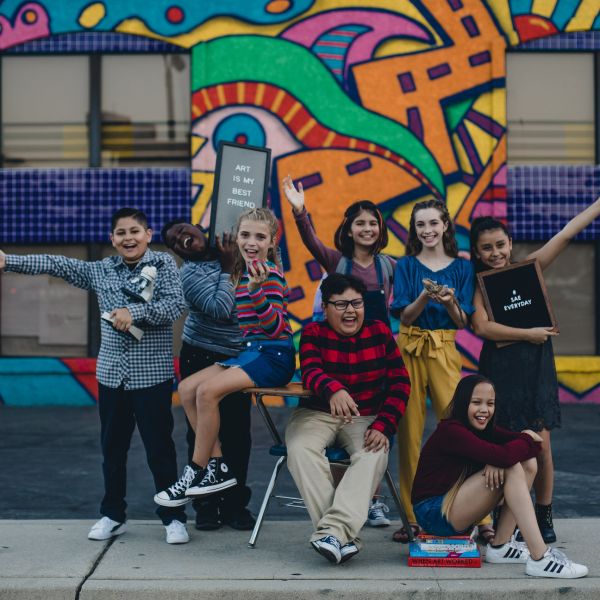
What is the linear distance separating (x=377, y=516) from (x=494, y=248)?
1704 mm

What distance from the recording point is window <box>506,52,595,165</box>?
447 inches

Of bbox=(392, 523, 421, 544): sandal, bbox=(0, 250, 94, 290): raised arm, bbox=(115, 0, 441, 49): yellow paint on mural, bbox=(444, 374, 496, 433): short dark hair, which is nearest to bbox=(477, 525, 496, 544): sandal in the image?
bbox=(392, 523, 421, 544): sandal

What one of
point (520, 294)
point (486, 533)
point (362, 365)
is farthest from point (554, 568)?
point (520, 294)

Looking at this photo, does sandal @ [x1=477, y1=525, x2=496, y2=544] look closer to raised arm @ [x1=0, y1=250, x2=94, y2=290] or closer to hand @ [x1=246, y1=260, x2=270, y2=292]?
hand @ [x1=246, y1=260, x2=270, y2=292]

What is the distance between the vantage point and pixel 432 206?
4.95 meters

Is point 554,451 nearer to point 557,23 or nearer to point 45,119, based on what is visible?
point 557,23

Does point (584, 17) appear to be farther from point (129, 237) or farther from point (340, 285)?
point (129, 237)

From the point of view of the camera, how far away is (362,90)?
11.0 metres

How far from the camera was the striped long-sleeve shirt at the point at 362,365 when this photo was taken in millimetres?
4637

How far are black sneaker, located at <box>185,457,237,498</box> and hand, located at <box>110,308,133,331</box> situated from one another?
85 centimetres

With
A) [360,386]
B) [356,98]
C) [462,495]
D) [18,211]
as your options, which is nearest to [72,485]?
[360,386]

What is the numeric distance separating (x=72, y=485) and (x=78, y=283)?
217cm

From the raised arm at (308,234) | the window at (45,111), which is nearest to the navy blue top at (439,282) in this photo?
the raised arm at (308,234)

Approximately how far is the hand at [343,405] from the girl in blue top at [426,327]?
21.7 inches
